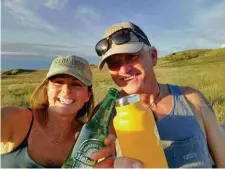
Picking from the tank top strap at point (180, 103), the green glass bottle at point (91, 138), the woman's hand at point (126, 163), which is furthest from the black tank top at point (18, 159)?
the tank top strap at point (180, 103)

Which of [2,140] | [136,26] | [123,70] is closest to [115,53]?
[123,70]

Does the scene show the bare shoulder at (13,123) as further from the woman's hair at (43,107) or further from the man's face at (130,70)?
the man's face at (130,70)

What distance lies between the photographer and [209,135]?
3012 mm

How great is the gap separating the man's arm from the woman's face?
911 millimetres

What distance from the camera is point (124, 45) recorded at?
2.97 metres

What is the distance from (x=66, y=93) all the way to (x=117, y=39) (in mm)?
675

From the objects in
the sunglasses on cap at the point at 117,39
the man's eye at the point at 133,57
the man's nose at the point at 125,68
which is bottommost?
the man's nose at the point at 125,68

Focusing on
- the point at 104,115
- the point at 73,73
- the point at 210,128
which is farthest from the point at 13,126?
the point at 210,128

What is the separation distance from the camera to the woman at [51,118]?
Result: 2.63 metres

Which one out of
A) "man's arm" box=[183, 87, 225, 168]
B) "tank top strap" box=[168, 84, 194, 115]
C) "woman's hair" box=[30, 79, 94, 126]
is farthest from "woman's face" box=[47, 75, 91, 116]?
"man's arm" box=[183, 87, 225, 168]

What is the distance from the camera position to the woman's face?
8.66 feet

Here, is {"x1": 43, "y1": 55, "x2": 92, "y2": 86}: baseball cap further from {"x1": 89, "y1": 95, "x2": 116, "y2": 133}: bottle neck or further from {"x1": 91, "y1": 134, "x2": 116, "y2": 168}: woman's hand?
{"x1": 91, "y1": 134, "x2": 116, "y2": 168}: woman's hand

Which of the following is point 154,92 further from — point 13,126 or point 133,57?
point 13,126

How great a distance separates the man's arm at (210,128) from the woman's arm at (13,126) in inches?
51.6
